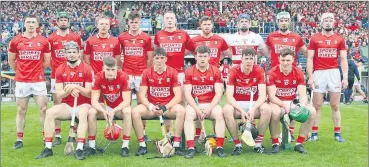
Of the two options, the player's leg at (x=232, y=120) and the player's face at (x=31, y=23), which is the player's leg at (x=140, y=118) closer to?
the player's leg at (x=232, y=120)

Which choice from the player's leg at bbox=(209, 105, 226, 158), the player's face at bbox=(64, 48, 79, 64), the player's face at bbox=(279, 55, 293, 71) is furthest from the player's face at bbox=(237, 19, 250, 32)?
the player's face at bbox=(64, 48, 79, 64)

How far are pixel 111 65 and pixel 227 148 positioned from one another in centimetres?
229

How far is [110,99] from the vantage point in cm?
784

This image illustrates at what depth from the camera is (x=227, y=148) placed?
8211 millimetres

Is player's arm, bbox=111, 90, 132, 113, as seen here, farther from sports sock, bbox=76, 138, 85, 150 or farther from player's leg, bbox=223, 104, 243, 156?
player's leg, bbox=223, 104, 243, 156

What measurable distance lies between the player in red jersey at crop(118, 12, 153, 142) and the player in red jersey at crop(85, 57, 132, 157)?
0.91m

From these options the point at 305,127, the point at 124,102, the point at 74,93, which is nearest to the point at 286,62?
the point at 305,127

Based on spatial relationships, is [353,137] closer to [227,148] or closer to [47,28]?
[227,148]

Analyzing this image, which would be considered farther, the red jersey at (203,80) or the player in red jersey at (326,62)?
the player in red jersey at (326,62)

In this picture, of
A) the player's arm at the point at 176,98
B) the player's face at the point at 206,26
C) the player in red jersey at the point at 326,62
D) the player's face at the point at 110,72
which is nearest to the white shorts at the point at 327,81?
the player in red jersey at the point at 326,62

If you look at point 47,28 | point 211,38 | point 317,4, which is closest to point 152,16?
point 47,28

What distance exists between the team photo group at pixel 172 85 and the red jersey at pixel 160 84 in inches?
0.6

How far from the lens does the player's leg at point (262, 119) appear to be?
25.0 ft

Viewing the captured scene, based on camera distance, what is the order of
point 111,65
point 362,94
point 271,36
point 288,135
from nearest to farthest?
point 111,65
point 288,135
point 271,36
point 362,94
